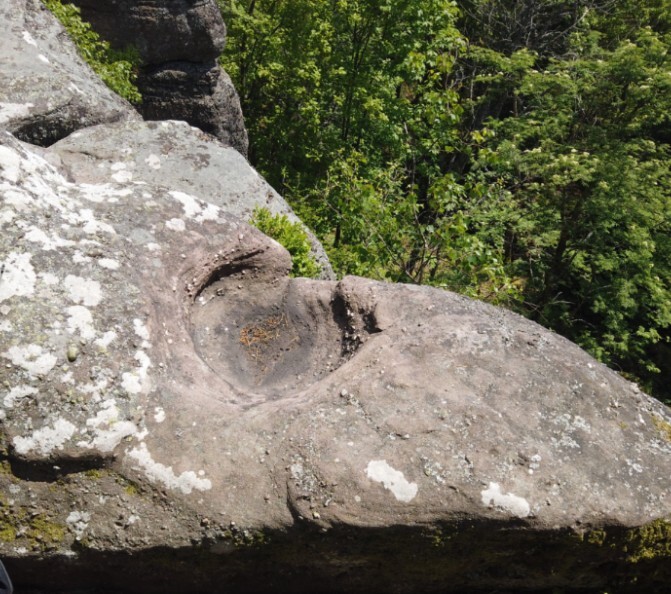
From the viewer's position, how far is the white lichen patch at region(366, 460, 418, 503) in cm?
342

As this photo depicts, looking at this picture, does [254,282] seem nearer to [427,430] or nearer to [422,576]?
[427,430]

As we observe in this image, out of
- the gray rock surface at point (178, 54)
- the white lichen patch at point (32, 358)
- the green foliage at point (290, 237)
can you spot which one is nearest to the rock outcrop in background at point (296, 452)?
the white lichen patch at point (32, 358)

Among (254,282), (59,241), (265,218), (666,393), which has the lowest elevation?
(666,393)

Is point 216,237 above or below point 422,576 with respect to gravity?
above

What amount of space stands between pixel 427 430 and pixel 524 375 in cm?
77

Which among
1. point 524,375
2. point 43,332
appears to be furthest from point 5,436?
point 524,375

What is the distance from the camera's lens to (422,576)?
150 inches

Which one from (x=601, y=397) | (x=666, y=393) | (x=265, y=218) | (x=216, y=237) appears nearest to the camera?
(x=601, y=397)

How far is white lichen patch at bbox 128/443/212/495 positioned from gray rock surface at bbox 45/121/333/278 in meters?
3.61

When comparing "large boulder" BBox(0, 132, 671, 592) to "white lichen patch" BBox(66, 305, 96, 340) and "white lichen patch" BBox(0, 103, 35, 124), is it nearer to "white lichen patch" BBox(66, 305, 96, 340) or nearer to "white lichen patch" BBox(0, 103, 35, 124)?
"white lichen patch" BBox(66, 305, 96, 340)

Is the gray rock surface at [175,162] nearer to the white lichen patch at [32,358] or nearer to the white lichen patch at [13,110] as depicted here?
the white lichen patch at [13,110]

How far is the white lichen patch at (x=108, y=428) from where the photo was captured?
11.4 feet

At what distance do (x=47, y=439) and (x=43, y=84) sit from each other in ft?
17.2

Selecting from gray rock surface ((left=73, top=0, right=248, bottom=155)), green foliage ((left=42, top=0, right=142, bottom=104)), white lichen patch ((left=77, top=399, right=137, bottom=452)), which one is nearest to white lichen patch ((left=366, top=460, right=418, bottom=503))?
white lichen patch ((left=77, top=399, right=137, bottom=452))
